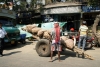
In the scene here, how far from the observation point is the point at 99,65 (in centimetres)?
745

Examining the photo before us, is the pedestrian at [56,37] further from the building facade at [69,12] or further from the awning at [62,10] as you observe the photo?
the awning at [62,10]

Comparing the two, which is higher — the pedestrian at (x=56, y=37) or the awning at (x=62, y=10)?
the awning at (x=62, y=10)

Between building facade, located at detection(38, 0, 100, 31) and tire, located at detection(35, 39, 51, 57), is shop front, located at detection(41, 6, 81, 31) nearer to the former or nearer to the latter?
building facade, located at detection(38, 0, 100, 31)

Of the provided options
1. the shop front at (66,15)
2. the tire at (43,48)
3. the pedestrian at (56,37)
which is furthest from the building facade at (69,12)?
the pedestrian at (56,37)

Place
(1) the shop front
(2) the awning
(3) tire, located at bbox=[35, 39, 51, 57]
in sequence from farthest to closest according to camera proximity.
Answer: (1) the shop front, (2) the awning, (3) tire, located at bbox=[35, 39, 51, 57]

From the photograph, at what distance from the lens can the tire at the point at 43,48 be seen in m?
8.99

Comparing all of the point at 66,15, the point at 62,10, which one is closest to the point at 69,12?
the point at 62,10

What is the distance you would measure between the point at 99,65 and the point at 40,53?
3.18 m

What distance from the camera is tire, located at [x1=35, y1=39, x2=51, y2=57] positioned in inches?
354

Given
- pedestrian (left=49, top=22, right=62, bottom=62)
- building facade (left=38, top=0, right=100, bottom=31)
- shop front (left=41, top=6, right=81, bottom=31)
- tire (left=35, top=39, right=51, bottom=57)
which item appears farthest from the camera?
shop front (left=41, top=6, right=81, bottom=31)

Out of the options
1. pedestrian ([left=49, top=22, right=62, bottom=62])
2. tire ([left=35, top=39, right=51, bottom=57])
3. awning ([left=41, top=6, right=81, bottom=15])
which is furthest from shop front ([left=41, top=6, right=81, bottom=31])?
pedestrian ([left=49, top=22, right=62, bottom=62])

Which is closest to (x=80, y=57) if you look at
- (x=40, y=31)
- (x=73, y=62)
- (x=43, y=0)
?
(x=73, y=62)

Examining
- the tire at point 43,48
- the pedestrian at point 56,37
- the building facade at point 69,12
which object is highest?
Answer: the building facade at point 69,12

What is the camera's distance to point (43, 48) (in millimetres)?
9258
